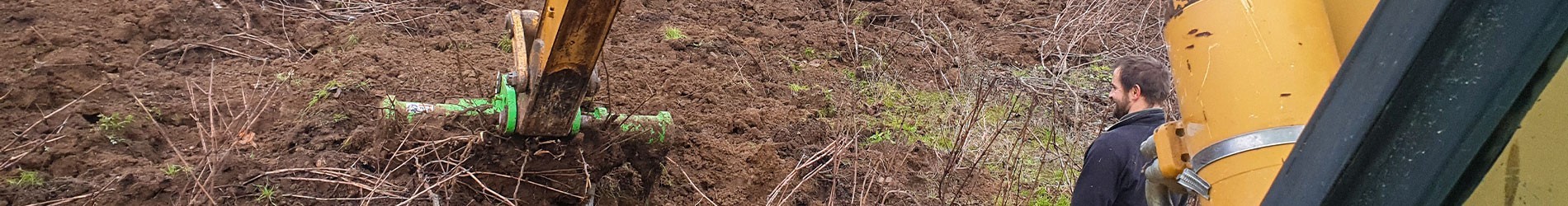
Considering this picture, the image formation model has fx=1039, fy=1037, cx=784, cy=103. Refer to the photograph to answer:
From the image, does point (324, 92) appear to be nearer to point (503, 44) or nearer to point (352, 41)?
point (352, 41)

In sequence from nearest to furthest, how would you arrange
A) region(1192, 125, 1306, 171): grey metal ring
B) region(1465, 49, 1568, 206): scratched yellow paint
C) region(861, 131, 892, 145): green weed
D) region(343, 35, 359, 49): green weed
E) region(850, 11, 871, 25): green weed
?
region(1465, 49, 1568, 206): scratched yellow paint
region(1192, 125, 1306, 171): grey metal ring
region(861, 131, 892, 145): green weed
region(343, 35, 359, 49): green weed
region(850, 11, 871, 25): green weed

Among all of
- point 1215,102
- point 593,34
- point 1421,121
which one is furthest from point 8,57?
point 1421,121

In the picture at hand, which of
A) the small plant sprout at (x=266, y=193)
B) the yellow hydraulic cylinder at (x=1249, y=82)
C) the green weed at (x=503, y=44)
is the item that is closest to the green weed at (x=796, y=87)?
the green weed at (x=503, y=44)

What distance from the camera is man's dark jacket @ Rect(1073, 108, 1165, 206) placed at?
313cm

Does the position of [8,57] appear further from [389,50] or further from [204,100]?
[389,50]

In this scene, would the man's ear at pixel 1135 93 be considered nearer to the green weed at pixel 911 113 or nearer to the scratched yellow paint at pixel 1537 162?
the green weed at pixel 911 113

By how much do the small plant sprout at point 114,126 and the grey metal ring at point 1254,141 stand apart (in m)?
3.89

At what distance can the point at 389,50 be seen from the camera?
4.79 metres

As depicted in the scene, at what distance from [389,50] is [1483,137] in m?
4.67

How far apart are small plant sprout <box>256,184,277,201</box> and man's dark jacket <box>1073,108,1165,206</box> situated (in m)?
2.70

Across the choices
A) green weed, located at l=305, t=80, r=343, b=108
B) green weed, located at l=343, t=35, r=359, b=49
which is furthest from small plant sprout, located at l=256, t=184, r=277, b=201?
green weed, located at l=343, t=35, r=359, b=49

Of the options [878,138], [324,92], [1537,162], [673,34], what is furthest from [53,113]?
[1537,162]

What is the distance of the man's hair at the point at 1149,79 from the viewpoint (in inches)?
134

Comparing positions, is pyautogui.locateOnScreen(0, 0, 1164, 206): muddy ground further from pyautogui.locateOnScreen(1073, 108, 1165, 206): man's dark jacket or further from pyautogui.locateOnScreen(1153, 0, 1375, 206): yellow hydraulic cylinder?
pyautogui.locateOnScreen(1153, 0, 1375, 206): yellow hydraulic cylinder
